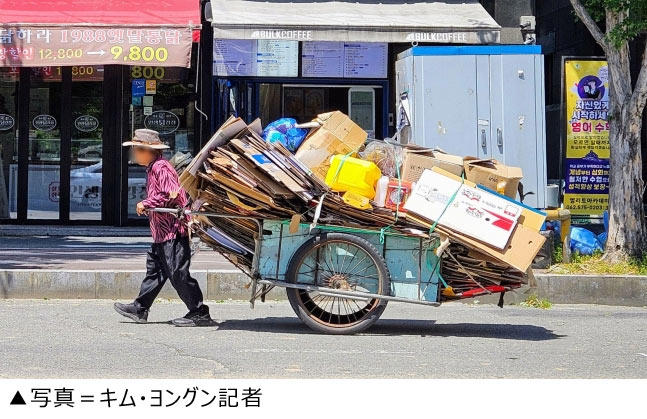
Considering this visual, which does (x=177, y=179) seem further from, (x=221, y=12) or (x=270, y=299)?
(x=221, y=12)

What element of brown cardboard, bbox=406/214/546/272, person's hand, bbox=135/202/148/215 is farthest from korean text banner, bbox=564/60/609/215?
person's hand, bbox=135/202/148/215

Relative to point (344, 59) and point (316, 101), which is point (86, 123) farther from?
point (344, 59)

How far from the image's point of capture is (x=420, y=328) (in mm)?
9766

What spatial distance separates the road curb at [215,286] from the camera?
11234mm

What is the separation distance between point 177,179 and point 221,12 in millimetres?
7437

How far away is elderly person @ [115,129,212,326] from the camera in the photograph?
9.15 metres

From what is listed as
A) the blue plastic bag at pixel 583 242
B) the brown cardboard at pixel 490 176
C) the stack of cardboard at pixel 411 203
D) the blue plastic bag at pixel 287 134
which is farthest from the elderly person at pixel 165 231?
the blue plastic bag at pixel 583 242

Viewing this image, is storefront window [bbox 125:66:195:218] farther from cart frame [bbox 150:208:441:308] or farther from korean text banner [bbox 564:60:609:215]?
cart frame [bbox 150:208:441:308]

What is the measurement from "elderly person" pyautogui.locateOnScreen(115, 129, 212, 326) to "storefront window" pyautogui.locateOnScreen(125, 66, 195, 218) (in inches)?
335

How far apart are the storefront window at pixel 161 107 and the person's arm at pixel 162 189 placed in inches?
337

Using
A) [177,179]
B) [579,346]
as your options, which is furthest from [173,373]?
[579,346]

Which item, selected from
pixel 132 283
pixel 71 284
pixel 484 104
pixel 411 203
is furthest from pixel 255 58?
pixel 411 203

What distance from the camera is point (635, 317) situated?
1099 cm

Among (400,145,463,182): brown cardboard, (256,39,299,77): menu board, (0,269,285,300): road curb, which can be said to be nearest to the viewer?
(400,145,463,182): brown cardboard
